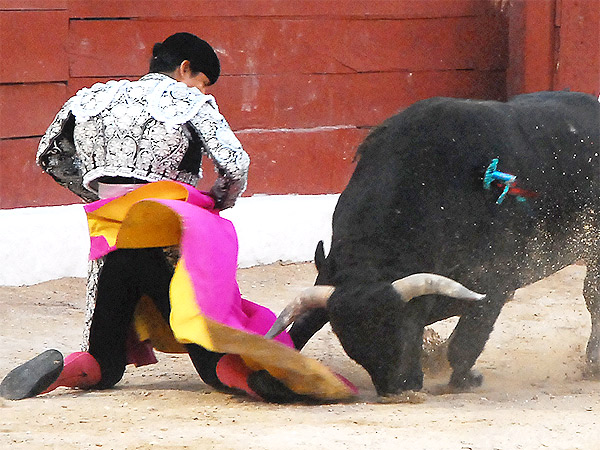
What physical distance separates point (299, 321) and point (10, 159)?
88.7 inches

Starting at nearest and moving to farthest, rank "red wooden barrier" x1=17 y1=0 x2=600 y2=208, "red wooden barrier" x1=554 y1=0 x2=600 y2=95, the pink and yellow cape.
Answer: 1. the pink and yellow cape
2. "red wooden barrier" x1=17 y1=0 x2=600 y2=208
3. "red wooden barrier" x1=554 y1=0 x2=600 y2=95

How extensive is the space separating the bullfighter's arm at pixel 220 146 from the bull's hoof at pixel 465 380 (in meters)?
1.09

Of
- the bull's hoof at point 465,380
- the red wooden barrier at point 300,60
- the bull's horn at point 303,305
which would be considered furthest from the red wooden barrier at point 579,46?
the bull's horn at point 303,305

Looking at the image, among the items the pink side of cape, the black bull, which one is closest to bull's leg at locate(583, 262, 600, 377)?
the black bull

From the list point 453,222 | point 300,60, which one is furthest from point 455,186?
point 300,60

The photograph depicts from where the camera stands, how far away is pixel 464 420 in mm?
2799

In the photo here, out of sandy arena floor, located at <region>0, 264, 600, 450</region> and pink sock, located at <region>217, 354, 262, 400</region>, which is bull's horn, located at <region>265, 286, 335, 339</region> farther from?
sandy arena floor, located at <region>0, 264, 600, 450</region>

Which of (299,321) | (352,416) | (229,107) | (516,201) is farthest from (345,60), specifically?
(352,416)

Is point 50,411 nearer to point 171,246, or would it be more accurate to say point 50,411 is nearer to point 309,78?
point 171,246

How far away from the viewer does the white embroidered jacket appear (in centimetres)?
317

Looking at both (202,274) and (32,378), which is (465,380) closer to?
(202,274)

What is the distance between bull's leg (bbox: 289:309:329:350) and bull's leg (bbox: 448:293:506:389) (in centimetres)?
53

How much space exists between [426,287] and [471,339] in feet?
2.25

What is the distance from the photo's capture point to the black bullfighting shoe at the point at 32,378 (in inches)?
123
